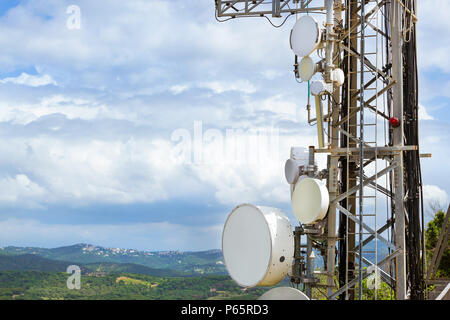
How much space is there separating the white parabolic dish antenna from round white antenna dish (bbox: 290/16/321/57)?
4366 millimetres

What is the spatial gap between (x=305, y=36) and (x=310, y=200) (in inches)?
154

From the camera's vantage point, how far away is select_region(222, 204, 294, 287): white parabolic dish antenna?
10.8m

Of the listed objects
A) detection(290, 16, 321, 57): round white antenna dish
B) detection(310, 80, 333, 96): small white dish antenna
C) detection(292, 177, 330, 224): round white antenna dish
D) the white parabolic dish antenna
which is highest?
detection(290, 16, 321, 57): round white antenna dish

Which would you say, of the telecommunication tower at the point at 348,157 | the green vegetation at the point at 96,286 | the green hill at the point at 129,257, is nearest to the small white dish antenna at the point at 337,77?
the telecommunication tower at the point at 348,157

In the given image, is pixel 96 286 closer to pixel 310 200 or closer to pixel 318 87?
pixel 310 200

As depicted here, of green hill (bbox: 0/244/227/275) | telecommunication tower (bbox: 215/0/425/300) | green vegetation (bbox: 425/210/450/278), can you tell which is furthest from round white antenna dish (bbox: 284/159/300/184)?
green hill (bbox: 0/244/227/275)

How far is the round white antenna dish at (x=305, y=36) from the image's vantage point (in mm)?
13336

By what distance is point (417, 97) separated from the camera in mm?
14117

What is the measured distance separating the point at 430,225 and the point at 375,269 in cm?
2203

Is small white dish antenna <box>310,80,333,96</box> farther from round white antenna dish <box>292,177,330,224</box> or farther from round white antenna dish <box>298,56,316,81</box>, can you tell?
round white antenna dish <box>292,177,330,224</box>

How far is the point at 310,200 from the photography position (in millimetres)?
12875

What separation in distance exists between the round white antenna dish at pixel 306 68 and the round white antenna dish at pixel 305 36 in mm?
170

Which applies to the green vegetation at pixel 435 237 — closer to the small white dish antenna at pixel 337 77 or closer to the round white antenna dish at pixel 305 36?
the small white dish antenna at pixel 337 77
